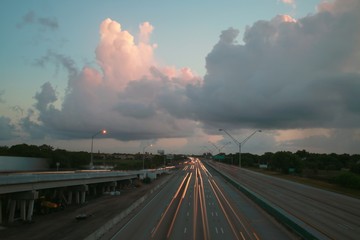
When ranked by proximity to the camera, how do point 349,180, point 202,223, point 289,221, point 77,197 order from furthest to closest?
point 349,180 → point 77,197 → point 202,223 → point 289,221

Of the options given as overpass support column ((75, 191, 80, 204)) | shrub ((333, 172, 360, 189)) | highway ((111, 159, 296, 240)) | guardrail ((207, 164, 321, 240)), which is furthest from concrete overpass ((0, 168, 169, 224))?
shrub ((333, 172, 360, 189))

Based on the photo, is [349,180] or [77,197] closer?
[77,197]

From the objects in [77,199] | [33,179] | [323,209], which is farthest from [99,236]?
[77,199]

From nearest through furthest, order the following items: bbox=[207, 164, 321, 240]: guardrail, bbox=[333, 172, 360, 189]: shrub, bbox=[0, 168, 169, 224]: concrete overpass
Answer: bbox=[207, 164, 321, 240]: guardrail
bbox=[0, 168, 169, 224]: concrete overpass
bbox=[333, 172, 360, 189]: shrub

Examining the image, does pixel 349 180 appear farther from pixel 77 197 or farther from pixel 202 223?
pixel 202 223

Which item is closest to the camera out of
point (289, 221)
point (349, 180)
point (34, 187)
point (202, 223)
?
point (289, 221)

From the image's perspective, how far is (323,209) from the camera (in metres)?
46.6

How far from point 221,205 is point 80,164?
11764cm

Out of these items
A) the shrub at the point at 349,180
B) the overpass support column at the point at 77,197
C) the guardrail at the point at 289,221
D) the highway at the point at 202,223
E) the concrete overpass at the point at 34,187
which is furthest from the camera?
the shrub at the point at 349,180

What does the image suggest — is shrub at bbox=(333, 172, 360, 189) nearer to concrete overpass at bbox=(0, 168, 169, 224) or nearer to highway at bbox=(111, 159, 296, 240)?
highway at bbox=(111, 159, 296, 240)

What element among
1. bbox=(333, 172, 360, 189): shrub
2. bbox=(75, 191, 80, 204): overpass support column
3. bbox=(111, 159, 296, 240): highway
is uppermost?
bbox=(333, 172, 360, 189): shrub

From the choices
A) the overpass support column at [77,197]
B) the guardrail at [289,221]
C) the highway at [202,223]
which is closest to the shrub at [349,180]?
the guardrail at [289,221]

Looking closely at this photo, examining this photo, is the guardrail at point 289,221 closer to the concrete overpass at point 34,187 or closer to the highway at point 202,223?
the highway at point 202,223

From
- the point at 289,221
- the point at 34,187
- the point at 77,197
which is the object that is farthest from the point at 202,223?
the point at 77,197
